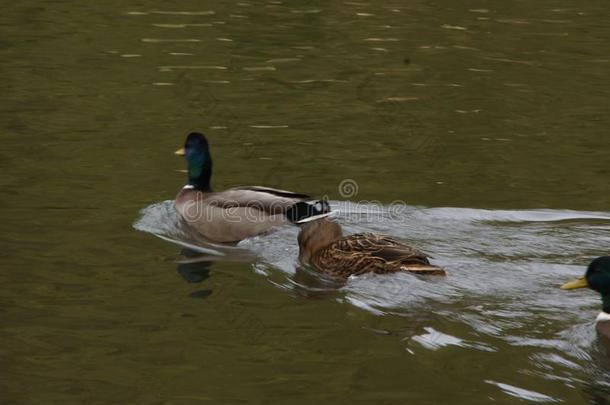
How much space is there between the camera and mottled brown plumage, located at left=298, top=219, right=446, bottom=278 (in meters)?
11.4

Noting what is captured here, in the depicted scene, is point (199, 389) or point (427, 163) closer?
point (199, 389)

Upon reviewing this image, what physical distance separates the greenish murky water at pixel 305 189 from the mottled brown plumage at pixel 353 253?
0.66 feet

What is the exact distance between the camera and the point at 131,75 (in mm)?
20672

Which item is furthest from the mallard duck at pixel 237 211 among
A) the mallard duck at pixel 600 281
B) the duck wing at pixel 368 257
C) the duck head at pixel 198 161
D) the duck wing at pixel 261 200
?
the mallard duck at pixel 600 281

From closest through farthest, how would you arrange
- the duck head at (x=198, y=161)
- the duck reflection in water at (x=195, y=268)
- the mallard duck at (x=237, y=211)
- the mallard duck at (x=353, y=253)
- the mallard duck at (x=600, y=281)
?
the mallard duck at (x=600, y=281) < the duck reflection in water at (x=195, y=268) < the mallard duck at (x=353, y=253) < the mallard duck at (x=237, y=211) < the duck head at (x=198, y=161)

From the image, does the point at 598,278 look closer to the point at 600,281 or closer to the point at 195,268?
the point at 600,281

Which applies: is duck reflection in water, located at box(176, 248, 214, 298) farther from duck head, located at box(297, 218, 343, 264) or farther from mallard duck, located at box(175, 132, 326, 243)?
duck head, located at box(297, 218, 343, 264)

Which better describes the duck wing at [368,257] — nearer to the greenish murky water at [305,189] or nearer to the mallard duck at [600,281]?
the greenish murky water at [305,189]

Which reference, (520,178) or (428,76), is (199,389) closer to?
(520,178)

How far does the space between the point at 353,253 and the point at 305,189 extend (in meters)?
3.29

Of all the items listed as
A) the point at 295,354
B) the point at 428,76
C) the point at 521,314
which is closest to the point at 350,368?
the point at 295,354

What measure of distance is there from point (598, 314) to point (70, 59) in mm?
13311

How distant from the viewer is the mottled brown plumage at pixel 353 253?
37.5 ft

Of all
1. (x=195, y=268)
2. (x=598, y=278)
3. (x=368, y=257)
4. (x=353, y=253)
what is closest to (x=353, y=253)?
(x=353, y=253)
